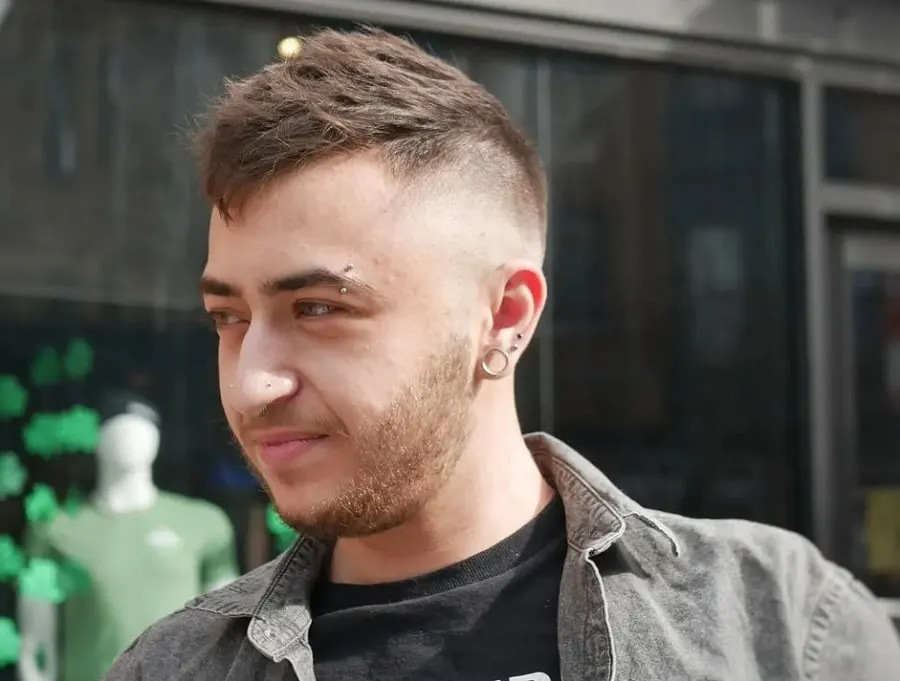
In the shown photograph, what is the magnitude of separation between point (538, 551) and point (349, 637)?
295 mm

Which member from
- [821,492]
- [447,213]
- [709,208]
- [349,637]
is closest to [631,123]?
[709,208]

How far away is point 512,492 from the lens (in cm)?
175

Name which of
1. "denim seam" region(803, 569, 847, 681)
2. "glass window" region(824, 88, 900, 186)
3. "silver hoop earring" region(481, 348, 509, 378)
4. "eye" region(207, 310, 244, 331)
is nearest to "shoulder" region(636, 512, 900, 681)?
"denim seam" region(803, 569, 847, 681)

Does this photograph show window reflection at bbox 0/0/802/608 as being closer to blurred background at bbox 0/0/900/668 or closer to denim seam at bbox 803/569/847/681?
blurred background at bbox 0/0/900/668

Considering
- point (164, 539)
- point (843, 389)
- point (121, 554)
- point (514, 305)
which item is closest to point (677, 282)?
point (843, 389)

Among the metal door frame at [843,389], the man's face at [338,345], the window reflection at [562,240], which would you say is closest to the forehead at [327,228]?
the man's face at [338,345]

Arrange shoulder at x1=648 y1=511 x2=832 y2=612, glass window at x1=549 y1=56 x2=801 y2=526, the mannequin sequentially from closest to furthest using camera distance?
shoulder at x1=648 y1=511 x2=832 y2=612 → the mannequin → glass window at x1=549 y1=56 x2=801 y2=526

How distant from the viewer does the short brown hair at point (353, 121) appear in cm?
158

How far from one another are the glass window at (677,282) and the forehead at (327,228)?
6.39 ft

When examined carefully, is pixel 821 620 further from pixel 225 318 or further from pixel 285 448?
pixel 225 318

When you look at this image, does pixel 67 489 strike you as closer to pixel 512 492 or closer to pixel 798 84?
pixel 512 492

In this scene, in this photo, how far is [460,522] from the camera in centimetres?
168

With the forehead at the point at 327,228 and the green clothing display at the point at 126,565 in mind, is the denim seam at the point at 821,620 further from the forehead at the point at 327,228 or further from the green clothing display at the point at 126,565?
the green clothing display at the point at 126,565

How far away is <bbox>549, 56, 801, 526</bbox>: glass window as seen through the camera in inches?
140
